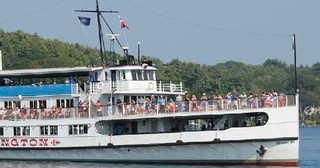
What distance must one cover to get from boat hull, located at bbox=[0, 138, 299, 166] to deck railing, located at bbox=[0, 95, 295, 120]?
1678mm

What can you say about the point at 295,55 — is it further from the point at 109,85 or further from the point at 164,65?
the point at 164,65

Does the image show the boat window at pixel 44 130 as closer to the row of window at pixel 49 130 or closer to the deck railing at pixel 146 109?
the row of window at pixel 49 130

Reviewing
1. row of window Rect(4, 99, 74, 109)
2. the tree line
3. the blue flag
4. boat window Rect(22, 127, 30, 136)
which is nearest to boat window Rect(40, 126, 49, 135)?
boat window Rect(22, 127, 30, 136)

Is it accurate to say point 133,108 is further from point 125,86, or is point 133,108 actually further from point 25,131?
point 25,131

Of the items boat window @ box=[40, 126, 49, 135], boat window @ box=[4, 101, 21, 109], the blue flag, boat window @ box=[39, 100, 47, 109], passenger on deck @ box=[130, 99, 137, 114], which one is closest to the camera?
passenger on deck @ box=[130, 99, 137, 114]

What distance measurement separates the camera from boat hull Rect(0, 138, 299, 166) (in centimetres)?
4672

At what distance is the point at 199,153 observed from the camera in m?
47.8

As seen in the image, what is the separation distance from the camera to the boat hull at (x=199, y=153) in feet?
153

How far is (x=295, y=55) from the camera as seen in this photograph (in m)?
48.9

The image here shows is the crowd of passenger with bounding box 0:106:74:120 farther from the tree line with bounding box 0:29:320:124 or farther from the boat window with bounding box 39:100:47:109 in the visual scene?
the tree line with bounding box 0:29:320:124

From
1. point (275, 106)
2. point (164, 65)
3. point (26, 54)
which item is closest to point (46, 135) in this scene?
point (275, 106)

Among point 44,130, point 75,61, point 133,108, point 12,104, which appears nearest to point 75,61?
point 75,61

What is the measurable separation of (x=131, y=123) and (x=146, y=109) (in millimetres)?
1656

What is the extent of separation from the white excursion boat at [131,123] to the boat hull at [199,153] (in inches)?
1.9
